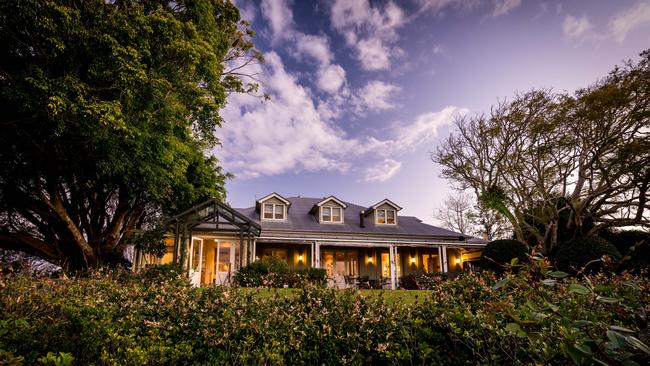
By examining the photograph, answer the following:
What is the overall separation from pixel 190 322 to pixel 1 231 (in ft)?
51.0

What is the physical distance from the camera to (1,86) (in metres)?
8.88

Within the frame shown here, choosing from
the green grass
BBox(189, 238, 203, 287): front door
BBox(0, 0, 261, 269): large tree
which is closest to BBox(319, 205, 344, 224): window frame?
BBox(189, 238, 203, 287): front door

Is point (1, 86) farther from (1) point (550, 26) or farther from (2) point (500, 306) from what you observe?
(1) point (550, 26)

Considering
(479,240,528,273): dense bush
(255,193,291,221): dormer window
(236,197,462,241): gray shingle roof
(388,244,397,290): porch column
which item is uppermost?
(255,193,291,221): dormer window

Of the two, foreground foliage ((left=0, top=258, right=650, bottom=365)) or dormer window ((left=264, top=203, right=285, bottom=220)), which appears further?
dormer window ((left=264, top=203, right=285, bottom=220))

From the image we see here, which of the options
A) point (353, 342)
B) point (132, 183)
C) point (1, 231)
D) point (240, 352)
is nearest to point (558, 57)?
point (353, 342)

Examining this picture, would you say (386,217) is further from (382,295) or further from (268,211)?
(382,295)

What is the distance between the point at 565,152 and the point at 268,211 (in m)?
17.9

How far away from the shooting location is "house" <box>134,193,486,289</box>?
63.9 feet

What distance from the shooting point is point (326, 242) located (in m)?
20.3

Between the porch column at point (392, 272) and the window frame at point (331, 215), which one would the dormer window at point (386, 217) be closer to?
the porch column at point (392, 272)

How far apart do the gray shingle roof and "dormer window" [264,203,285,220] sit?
0.44 metres

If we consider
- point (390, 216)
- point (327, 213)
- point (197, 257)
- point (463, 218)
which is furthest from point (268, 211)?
point (463, 218)

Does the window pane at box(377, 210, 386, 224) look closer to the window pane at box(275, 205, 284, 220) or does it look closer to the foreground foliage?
the window pane at box(275, 205, 284, 220)
